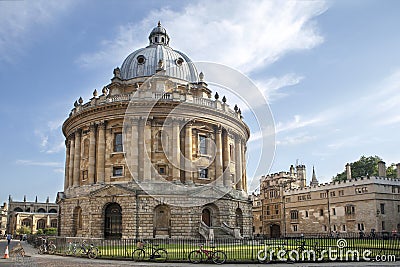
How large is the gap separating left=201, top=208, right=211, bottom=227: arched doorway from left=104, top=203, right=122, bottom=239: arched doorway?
8588 millimetres

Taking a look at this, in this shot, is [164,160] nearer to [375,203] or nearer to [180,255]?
[180,255]

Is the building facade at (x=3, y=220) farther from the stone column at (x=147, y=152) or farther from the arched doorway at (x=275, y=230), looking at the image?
the stone column at (x=147, y=152)

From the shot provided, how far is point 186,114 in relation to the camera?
45.5 metres

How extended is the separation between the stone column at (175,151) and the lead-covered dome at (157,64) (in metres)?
8.97

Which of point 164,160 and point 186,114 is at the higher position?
point 186,114

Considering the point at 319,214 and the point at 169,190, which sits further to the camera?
the point at 319,214

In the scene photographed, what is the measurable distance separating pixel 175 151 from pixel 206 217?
769 centimetres

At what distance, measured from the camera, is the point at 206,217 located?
44156 mm

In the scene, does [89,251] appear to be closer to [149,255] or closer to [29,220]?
[149,255]

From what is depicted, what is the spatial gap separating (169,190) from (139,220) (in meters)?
4.18

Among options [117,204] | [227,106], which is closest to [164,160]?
[117,204]

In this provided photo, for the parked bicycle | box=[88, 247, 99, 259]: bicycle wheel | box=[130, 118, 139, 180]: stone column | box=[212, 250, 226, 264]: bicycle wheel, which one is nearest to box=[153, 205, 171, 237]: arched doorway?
box=[130, 118, 139, 180]: stone column

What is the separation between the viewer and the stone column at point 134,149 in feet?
140

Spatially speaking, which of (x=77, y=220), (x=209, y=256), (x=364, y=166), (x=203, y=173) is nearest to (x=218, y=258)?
(x=209, y=256)
